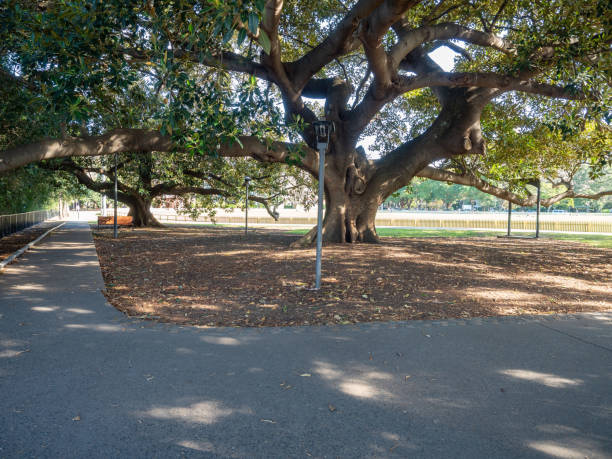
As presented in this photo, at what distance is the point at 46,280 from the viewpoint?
7.89m

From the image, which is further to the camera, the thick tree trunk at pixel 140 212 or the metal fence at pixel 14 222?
the thick tree trunk at pixel 140 212

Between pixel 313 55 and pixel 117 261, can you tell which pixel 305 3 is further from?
pixel 117 261

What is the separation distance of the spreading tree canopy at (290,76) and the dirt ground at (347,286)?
2.52m

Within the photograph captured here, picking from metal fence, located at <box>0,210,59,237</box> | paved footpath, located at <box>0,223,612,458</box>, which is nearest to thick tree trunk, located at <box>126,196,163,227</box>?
metal fence, located at <box>0,210,59,237</box>

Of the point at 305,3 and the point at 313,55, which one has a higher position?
the point at 305,3

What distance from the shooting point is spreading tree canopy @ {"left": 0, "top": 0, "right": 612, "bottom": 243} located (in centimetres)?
639

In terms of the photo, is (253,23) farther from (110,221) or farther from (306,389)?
(110,221)

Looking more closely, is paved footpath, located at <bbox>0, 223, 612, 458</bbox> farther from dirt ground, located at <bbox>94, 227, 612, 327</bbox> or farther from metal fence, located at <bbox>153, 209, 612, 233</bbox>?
metal fence, located at <bbox>153, 209, 612, 233</bbox>

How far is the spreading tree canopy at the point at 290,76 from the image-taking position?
6.39 metres

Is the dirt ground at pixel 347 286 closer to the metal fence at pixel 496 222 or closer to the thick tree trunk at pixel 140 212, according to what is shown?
the thick tree trunk at pixel 140 212

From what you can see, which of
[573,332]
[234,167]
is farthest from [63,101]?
[234,167]

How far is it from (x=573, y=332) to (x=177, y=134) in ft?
20.9

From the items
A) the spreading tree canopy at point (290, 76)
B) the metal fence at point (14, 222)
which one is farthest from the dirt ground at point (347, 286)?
the metal fence at point (14, 222)

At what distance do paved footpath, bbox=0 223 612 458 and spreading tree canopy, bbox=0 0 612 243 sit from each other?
122 inches
